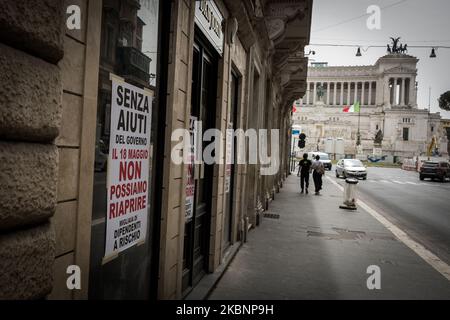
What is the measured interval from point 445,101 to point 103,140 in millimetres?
71734

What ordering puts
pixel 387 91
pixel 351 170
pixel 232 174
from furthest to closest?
pixel 387 91 → pixel 351 170 → pixel 232 174

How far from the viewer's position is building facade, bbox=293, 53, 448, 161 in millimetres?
84688

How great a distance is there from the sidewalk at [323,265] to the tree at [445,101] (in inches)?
2485

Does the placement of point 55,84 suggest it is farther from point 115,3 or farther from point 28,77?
point 115,3

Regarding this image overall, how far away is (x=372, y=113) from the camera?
309ft

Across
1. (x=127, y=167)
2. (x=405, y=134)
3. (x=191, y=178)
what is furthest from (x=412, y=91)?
(x=127, y=167)

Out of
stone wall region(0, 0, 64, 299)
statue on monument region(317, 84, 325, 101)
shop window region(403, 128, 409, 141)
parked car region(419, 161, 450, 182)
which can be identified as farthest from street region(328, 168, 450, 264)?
statue on monument region(317, 84, 325, 101)

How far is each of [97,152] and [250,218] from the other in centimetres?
658

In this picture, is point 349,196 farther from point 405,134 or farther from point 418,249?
point 405,134

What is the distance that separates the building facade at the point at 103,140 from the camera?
1.57 metres

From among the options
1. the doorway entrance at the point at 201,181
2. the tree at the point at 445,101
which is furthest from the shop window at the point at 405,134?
the doorway entrance at the point at 201,181

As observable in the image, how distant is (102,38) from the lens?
2.42 metres

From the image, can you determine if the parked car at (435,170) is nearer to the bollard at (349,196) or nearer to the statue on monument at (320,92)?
the bollard at (349,196)
